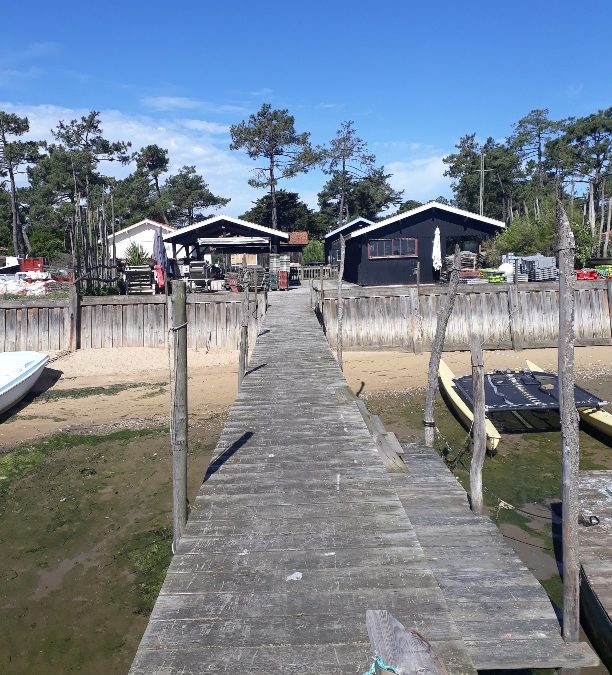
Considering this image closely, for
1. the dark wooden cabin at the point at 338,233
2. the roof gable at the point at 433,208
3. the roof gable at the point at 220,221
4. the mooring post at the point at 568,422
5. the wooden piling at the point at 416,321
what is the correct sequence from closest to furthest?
the mooring post at the point at 568,422
the wooden piling at the point at 416,321
the roof gable at the point at 220,221
the roof gable at the point at 433,208
the dark wooden cabin at the point at 338,233

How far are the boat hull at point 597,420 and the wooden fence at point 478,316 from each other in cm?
787

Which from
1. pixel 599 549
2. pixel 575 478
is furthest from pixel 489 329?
pixel 575 478

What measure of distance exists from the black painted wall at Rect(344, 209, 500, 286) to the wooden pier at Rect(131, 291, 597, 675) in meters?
21.6

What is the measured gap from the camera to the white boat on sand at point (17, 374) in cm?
1453

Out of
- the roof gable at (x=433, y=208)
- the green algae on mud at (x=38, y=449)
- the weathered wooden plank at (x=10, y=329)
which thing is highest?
the roof gable at (x=433, y=208)

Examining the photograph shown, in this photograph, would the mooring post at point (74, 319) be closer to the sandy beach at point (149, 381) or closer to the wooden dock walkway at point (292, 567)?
the sandy beach at point (149, 381)

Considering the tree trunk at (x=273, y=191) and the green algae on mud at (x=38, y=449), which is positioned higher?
the tree trunk at (x=273, y=191)

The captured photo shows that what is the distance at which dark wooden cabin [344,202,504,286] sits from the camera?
28.8 meters

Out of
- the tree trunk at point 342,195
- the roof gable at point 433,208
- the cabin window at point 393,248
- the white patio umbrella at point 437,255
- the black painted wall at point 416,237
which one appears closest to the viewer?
the white patio umbrella at point 437,255

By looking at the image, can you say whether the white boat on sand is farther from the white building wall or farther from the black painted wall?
the white building wall

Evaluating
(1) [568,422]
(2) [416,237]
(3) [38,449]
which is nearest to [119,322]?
(3) [38,449]

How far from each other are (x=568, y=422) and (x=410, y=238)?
2465 centimetres

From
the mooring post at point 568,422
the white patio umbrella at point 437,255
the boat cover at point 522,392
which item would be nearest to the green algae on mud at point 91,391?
the boat cover at point 522,392

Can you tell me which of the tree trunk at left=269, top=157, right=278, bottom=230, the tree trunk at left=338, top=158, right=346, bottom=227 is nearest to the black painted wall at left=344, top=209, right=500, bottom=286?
the tree trunk at left=269, top=157, right=278, bottom=230
